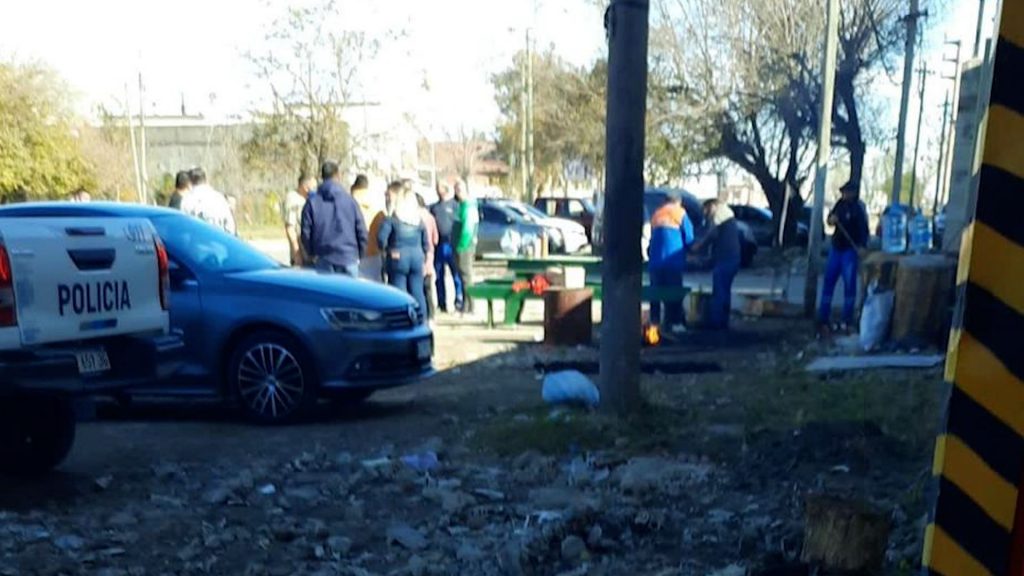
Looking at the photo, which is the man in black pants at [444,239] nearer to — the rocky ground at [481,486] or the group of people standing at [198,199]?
the group of people standing at [198,199]

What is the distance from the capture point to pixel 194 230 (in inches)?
374

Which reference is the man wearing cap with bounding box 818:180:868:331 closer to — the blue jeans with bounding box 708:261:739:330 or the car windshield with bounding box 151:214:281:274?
the blue jeans with bounding box 708:261:739:330

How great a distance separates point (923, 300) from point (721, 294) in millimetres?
3002

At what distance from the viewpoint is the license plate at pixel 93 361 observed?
6.11 metres

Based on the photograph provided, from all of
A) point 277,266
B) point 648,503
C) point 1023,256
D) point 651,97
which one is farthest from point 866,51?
point 1023,256

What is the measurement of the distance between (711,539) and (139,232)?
3759 millimetres

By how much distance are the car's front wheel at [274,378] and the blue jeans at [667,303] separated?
20.1ft

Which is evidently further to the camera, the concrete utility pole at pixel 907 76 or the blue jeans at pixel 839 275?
the concrete utility pole at pixel 907 76

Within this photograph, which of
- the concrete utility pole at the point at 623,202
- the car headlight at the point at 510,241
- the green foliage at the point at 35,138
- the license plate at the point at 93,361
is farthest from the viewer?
the green foliage at the point at 35,138

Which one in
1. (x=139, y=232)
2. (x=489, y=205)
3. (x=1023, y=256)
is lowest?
(x=489, y=205)

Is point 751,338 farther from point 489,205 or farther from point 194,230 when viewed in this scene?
point 489,205

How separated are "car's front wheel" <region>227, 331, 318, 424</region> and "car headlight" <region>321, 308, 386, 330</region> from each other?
323mm

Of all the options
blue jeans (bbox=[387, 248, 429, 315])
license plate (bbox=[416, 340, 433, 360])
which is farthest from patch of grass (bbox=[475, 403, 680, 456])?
blue jeans (bbox=[387, 248, 429, 315])

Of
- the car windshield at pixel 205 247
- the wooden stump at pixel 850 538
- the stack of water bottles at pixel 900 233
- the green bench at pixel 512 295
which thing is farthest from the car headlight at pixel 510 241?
the wooden stump at pixel 850 538
